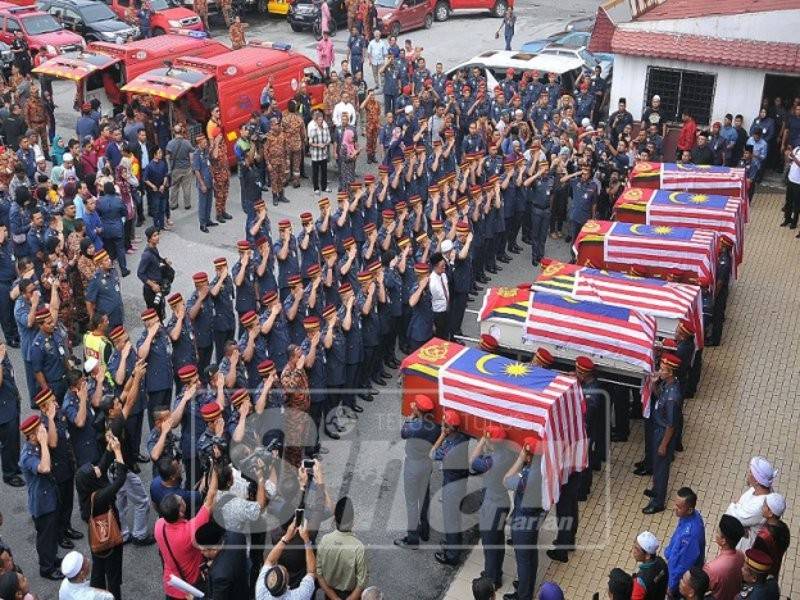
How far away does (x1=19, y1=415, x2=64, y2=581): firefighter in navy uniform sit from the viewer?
7609mm

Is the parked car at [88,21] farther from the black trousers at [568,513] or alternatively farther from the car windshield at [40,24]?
the black trousers at [568,513]

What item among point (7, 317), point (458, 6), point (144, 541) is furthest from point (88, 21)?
point (144, 541)

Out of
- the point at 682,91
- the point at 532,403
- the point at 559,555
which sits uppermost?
the point at 682,91

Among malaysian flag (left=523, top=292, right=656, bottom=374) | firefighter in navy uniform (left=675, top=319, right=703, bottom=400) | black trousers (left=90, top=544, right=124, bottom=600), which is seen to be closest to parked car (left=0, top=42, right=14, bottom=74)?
malaysian flag (left=523, top=292, right=656, bottom=374)

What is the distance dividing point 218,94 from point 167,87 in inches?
33.7

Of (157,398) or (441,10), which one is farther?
(441,10)

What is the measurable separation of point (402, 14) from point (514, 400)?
63.8 ft

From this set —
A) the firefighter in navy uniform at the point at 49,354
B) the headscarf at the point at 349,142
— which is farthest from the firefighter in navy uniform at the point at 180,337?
the headscarf at the point at 349,142

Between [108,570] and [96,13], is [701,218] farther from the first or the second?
[96,13]

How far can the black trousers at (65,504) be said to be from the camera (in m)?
8.22

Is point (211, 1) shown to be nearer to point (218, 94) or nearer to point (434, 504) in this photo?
point (218, 94)

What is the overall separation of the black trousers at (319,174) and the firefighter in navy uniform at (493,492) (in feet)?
30.3

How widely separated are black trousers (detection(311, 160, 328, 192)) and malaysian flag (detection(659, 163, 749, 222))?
592 centimetres

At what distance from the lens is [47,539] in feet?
26.0
